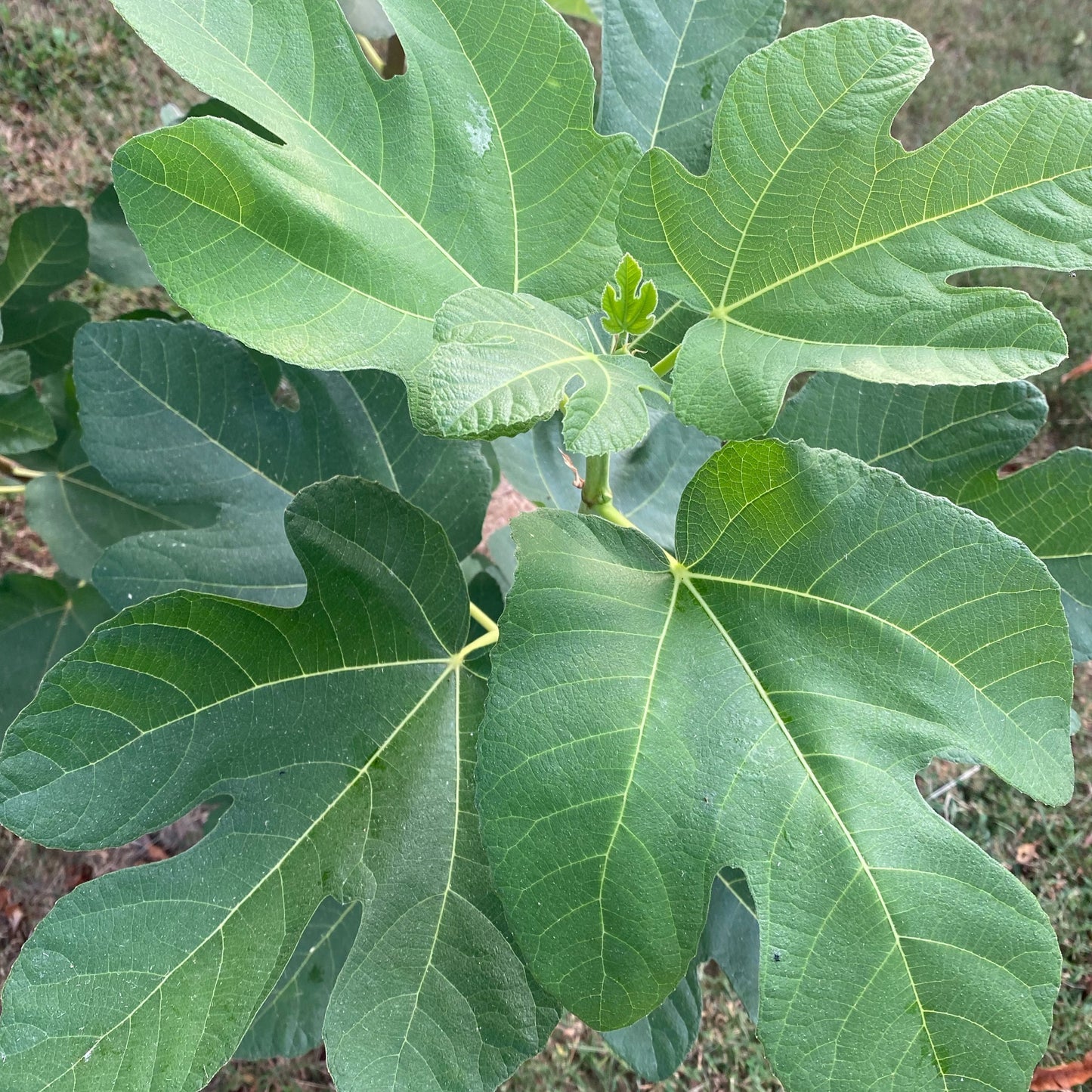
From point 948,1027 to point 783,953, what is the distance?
14cm

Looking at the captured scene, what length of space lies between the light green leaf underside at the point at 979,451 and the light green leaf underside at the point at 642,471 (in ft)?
0.83

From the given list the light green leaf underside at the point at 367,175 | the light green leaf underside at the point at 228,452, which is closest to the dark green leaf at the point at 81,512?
the light green leaf underside at the point at 228,452

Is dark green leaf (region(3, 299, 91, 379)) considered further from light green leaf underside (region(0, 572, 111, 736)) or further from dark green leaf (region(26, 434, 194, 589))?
light green leaf underside (region(0, 572, 111, 736))

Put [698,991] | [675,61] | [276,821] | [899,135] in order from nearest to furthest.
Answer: [276,821] < [675,61] < [698,991] < [899,135]

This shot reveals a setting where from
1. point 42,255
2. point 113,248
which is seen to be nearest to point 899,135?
point 113,248

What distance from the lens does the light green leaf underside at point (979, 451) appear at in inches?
41.4

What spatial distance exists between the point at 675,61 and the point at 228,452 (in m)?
0.71

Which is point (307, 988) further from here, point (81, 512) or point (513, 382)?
point (513, 382)

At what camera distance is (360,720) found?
0.94m

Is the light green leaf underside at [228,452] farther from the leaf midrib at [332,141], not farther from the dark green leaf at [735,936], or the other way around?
the dark green leaf at [735,936]

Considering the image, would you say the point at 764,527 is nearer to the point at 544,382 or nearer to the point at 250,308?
the point at 544,382

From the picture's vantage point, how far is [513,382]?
2.13 feet

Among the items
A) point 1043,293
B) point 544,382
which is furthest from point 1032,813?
point 544,382

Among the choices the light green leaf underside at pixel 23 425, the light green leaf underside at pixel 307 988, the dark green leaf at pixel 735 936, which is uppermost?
the light green leaf underside at pixel 23 425
